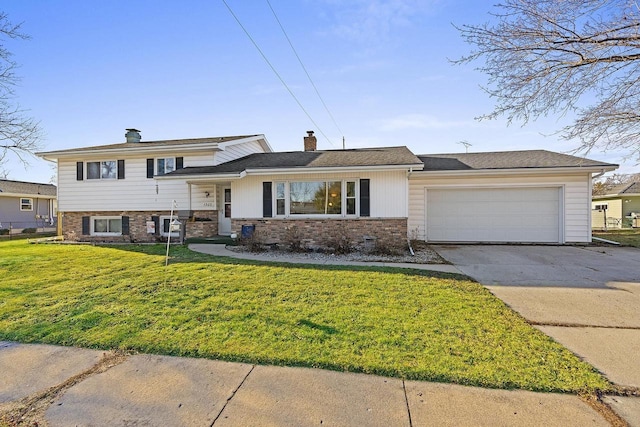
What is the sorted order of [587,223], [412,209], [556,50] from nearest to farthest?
[556,50]
[587,223]
[412,209]

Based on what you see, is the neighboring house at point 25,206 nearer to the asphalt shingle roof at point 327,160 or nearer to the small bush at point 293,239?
the asphalt shingle roof at point 327,160

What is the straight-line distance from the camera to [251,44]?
1095 cm

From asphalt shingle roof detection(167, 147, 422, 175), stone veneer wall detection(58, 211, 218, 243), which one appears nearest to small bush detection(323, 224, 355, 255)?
asphalt shingle roof detection(167, 147, 422, 175)

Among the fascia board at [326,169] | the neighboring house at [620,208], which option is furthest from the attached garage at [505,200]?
the neighboring house at [620,208]

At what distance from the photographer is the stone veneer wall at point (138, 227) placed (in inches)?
517

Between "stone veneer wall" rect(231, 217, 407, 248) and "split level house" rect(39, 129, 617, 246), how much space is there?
0.04 metres

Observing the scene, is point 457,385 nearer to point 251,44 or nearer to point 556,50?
point 556,50

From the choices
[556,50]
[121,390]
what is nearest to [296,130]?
[556,50]

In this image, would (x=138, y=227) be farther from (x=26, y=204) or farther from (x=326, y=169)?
(x=26, y=204)

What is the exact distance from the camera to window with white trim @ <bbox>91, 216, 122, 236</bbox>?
47.7 ft

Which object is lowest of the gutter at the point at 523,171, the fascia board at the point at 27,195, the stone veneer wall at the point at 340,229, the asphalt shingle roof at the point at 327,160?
the stone veneer wall at the point at 340,229

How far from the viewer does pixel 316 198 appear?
11555 millimetres

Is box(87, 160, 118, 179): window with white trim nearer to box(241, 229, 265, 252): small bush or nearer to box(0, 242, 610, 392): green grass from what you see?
box(241, 229, 265, 252): small bush

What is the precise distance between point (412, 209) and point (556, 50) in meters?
7.31
